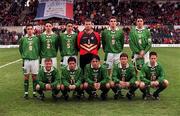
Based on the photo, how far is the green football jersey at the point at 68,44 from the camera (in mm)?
12203

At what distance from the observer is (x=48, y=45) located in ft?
40.4

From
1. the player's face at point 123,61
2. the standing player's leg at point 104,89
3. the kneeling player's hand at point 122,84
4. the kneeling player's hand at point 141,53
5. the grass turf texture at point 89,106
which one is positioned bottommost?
the grass turf texture at point 89,106

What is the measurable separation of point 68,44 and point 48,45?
1.71 feet

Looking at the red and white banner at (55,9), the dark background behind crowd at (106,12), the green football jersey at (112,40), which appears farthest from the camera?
the dark background behind crowd at (106,12)

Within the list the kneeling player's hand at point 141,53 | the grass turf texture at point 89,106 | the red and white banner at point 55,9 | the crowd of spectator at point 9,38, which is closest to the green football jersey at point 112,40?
the kneeling player's hand at point 141,53

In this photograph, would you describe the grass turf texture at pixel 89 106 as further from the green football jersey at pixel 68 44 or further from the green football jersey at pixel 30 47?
the green football jersey at pixel 68 44

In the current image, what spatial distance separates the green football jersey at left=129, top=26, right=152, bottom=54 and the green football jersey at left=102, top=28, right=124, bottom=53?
11.6 inches

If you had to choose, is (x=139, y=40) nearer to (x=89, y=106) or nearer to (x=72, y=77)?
(x=72, y=77)

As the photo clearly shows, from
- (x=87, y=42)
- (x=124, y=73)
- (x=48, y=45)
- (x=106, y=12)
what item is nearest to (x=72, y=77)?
(x=87, y=42)

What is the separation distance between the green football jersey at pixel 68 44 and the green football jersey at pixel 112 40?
2.94ft

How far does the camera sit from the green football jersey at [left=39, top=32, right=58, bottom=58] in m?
12.3

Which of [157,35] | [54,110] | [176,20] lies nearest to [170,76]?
[54,110]

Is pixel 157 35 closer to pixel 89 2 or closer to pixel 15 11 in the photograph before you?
pixel 89 2

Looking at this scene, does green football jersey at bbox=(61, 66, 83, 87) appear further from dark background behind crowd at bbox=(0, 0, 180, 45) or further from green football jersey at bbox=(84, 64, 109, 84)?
dark background behind crowd at bbox=(0, 0, 180, 45)
